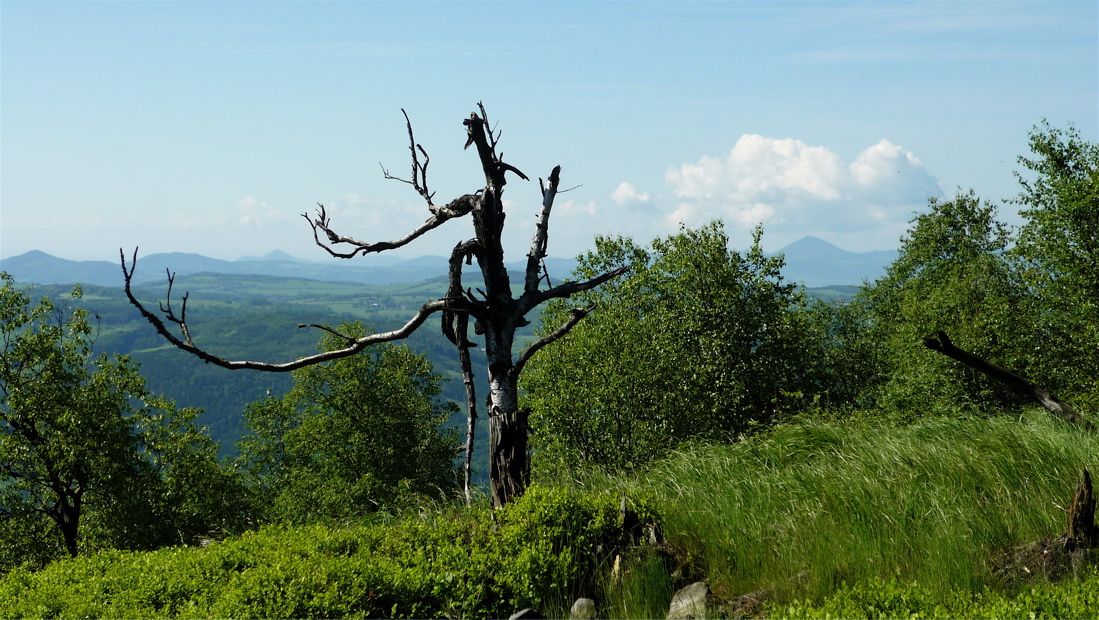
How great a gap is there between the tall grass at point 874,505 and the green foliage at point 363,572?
103 centimetres

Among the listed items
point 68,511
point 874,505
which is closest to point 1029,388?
point 874,505

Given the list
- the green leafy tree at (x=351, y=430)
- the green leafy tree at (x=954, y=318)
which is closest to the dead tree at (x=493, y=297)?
the green leafy tree at (x=954, y=318)

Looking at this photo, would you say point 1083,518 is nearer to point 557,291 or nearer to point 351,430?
point 557,291

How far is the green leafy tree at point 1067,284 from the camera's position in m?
22.1

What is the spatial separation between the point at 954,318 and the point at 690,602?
27.7 m

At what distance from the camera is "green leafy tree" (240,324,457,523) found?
37281 mm

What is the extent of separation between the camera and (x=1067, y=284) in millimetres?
23047

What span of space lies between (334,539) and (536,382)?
18.7 metres

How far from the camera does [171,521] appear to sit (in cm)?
2544

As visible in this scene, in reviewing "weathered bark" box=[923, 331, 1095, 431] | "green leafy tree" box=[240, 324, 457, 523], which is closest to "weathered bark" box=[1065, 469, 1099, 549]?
"weathered bark" box=[923, 331, 1095, 431]

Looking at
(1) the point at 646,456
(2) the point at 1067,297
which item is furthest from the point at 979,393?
(1) the point at 646,456

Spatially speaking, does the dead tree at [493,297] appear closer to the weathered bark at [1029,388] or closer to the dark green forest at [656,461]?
the dark green forest at [656,461]

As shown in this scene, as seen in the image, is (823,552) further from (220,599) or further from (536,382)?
(536,382)

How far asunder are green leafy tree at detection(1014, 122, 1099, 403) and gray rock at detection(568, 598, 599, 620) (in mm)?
20025
